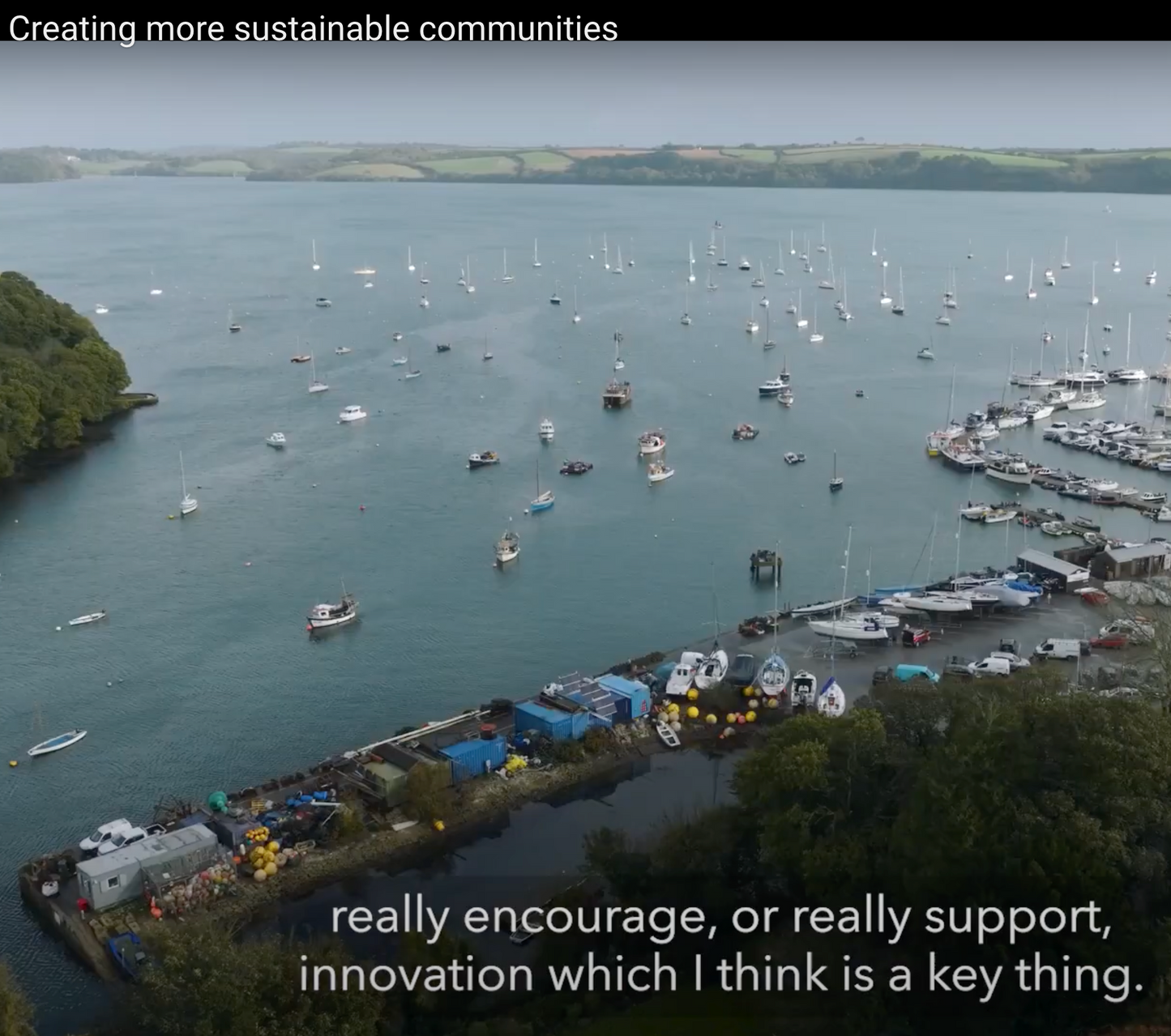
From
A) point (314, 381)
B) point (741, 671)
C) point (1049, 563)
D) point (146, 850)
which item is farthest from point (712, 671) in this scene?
point (314, 381)

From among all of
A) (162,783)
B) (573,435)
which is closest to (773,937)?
(162,783)

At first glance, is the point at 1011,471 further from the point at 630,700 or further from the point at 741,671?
the point at 630,700

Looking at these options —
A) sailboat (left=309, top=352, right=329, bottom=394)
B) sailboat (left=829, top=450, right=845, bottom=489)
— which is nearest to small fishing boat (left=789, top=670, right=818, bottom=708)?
sailboat (left=829, top=450, right=845, bottom=489)

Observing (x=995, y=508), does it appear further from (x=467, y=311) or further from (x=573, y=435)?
(x=467, y=311)

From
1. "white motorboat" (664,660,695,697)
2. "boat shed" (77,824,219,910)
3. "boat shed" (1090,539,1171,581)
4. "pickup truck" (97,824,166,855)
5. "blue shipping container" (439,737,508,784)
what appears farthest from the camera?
"boat shed" (1090,539,1171,581)

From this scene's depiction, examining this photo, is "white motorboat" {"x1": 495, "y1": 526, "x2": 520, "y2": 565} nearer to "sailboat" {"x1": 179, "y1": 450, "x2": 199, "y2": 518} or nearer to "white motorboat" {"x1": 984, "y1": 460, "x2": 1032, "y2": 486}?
"sailboat" {"x1": 179, "y1": 450, "x2": 199, "y2": 518}
